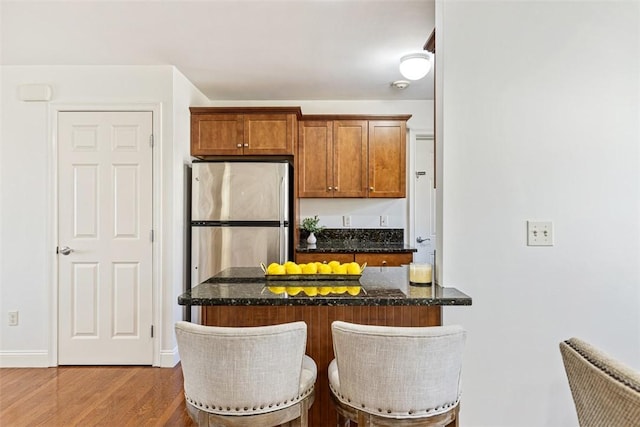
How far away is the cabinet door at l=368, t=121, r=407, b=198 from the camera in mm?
3875

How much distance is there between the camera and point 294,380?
4.31ft

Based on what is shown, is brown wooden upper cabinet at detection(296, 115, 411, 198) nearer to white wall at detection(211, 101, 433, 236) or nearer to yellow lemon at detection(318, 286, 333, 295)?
white wall at detection(211, 101, 433, 236)

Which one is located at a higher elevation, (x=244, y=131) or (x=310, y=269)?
(x=244, y=131)

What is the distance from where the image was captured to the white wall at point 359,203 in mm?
4156

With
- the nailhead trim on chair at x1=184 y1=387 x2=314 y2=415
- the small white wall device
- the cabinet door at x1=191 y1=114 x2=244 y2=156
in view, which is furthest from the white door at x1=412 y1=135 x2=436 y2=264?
the small white wall device

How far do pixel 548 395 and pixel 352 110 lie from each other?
3.17 m

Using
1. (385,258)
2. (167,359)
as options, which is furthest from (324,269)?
(167,359)

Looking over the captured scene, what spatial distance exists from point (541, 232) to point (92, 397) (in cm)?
290

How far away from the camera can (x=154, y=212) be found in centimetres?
315

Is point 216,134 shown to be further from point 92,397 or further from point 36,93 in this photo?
point 92,397

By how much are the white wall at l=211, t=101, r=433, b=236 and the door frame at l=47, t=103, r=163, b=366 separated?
3.82 ft

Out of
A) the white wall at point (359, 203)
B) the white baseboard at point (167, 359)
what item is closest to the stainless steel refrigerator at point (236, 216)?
the white baseboard at point (167, 359)

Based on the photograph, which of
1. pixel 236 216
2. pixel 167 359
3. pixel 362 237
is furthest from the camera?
pixel 362 237

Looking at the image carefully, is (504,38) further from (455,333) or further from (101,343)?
(101,343)
